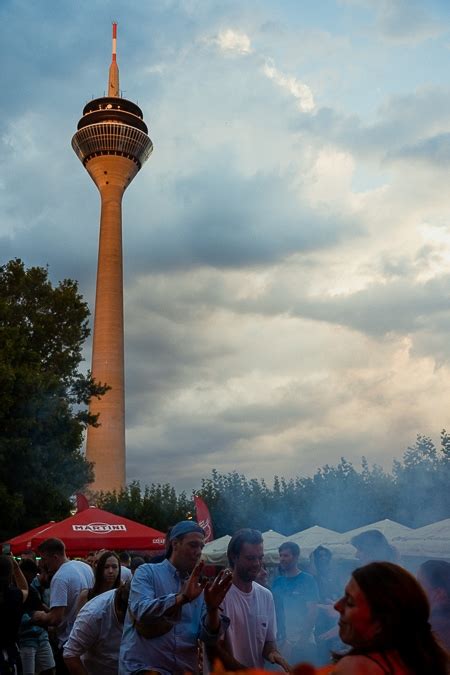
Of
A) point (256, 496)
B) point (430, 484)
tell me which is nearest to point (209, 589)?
point (430, 484)

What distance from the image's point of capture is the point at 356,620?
6.54 ft

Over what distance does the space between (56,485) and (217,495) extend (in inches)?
1043

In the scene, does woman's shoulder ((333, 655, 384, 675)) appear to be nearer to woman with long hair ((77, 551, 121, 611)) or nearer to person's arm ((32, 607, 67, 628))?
woman with long hair ((77, 551, 121, 611))

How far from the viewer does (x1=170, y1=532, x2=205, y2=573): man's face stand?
3584mm

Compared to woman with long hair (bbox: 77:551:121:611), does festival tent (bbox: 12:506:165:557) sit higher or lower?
higher

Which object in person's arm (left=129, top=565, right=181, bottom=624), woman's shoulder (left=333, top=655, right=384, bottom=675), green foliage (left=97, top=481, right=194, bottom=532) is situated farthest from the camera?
green foliage (left=97, top=481, right=194, bottom=532)

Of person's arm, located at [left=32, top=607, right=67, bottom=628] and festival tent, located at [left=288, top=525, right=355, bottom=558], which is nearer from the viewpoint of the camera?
person's arm, located at [left=32, top=607, right=67, bottom=628]

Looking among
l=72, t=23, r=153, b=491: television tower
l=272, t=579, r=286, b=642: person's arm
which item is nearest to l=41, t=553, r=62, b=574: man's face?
l=272, t=579, r=286, b=642: person's arm

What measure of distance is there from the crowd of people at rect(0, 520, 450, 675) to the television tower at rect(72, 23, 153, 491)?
159 feet

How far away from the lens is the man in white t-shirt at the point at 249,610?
12.7 feet

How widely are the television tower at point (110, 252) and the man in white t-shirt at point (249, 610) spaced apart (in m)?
50.9

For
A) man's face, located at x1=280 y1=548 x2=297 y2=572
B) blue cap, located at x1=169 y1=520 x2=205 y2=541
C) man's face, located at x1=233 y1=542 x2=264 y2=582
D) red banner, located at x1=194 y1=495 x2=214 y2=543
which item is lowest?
man's face, located at x1=233 y1=542 x2=264 y2=582

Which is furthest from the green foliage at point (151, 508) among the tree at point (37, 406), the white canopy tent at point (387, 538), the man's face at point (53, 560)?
the man's face at point (53, 560)

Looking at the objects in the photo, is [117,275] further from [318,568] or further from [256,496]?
[318,568]
